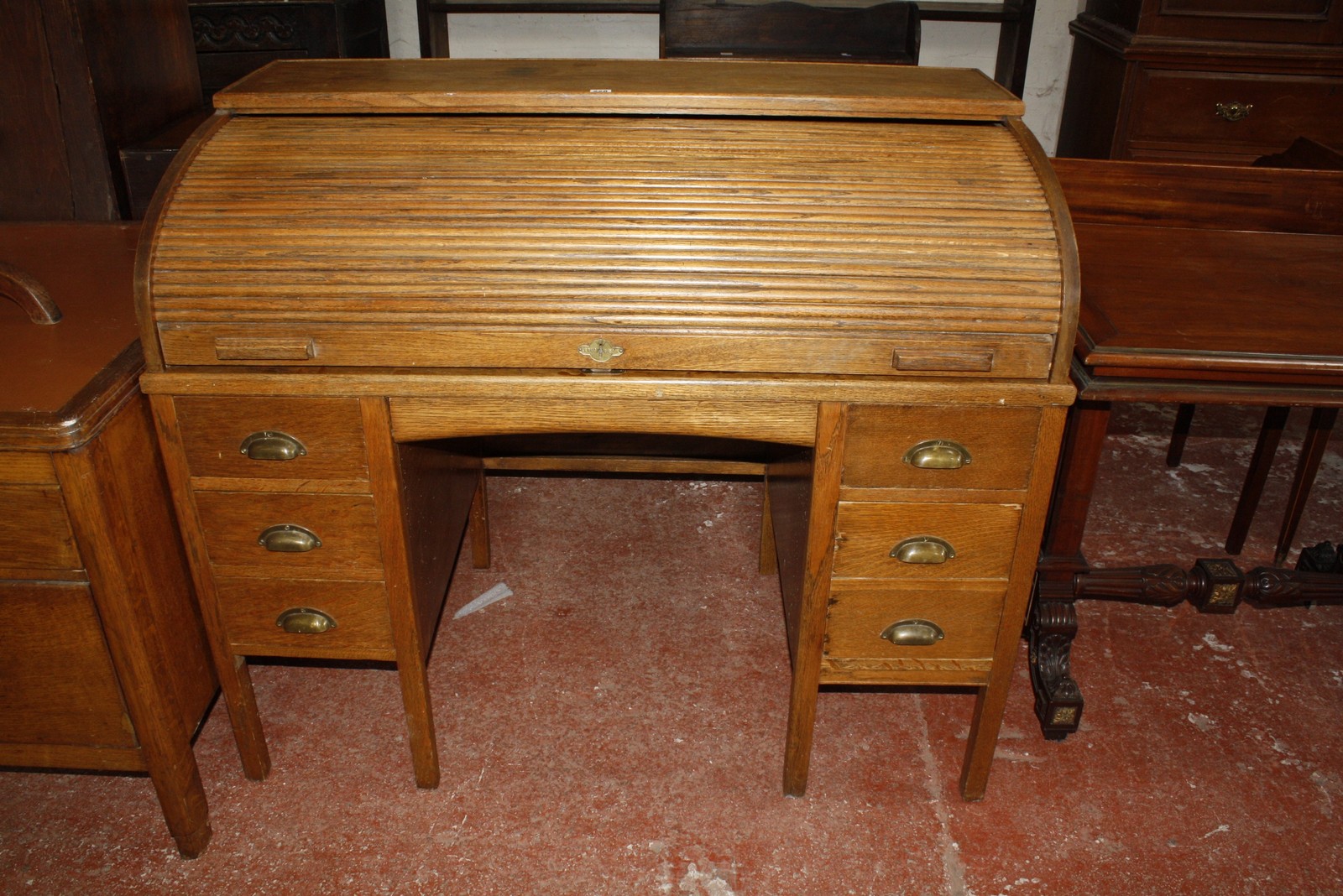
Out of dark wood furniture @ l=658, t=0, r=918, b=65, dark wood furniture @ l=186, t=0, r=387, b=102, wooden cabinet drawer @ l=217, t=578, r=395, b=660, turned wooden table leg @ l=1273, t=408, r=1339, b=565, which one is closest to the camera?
wooden cabinet drawer @ l=217, t=578, r=395, b=660

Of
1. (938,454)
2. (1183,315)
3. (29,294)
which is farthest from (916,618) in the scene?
(29,294)

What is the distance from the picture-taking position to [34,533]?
1.78 metres

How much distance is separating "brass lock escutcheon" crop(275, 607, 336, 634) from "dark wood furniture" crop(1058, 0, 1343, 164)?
12.3ft

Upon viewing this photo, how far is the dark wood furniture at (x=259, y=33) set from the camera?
4211 mm

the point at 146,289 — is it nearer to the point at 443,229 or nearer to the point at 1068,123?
the point at 443,229

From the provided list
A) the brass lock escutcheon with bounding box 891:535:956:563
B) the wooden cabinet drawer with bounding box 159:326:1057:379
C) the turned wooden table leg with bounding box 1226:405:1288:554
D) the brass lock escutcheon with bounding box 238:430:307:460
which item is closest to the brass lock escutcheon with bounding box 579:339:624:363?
the wooden cabinet drawer with bounding box 159:326:1057:379

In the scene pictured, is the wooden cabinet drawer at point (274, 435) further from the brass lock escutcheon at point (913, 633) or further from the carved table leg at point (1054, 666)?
the carved table leg at point (1054, 666)

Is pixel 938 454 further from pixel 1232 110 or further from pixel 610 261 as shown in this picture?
pixel 1232 110

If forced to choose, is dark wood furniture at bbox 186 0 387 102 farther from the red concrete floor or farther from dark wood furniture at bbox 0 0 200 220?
the red concrete floor

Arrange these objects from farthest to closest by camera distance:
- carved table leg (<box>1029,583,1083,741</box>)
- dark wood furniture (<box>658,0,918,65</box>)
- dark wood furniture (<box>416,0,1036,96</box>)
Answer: dark wood furniture (<box>416,0,1036,96</box>)
dark wood furniture (<box>658,0,918,65</box>)
carved table leg (<box>1029,583,1083,741</box>)

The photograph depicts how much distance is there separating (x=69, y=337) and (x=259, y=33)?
2826 millimetres

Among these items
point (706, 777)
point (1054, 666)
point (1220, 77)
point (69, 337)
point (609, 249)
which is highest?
point (609, 249)

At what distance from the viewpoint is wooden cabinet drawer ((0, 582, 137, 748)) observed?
186 cm

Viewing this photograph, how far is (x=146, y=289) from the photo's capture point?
174cm
